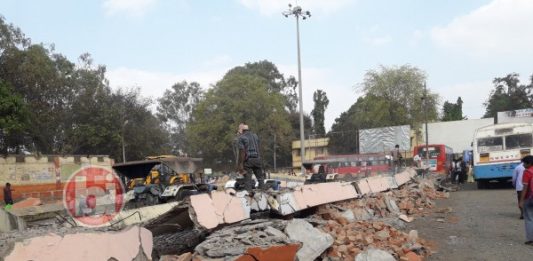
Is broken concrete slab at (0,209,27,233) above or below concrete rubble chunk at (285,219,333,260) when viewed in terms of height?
above

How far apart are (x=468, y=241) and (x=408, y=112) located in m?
37.9

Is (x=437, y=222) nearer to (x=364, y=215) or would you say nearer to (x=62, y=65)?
A: (x=364, y=215)

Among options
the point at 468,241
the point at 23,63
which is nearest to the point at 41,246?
the point at 468,241

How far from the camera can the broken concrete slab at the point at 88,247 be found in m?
4.43

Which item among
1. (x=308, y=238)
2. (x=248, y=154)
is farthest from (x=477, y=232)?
(x=248, y=154)

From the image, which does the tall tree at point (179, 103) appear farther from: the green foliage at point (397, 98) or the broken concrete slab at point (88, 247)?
the broken concrete slab at point (88, 247)

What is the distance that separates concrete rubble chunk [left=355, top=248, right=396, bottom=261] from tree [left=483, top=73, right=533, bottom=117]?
65876 millimetres

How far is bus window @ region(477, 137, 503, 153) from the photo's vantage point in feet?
66.0

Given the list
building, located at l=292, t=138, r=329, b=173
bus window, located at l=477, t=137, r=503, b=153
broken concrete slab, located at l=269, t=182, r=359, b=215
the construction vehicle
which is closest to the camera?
broken concrete slab, located at l=269, t=182, r=359, b=215

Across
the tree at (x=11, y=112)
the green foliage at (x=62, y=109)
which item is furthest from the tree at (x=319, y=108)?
the tree at (x=11, y=112)

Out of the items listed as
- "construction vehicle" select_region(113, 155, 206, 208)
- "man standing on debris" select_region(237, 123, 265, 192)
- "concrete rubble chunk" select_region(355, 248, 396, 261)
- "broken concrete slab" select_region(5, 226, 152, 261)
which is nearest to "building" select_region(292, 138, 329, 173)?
"construction vehicle" select_region(113, 155, 206, 208)

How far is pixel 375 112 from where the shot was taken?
1778 inches

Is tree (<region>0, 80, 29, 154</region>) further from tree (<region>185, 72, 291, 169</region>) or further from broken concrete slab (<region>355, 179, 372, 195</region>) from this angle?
broken concrete slab (<region>355, 179, 372, 195</region>)

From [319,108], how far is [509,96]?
1035 inches
